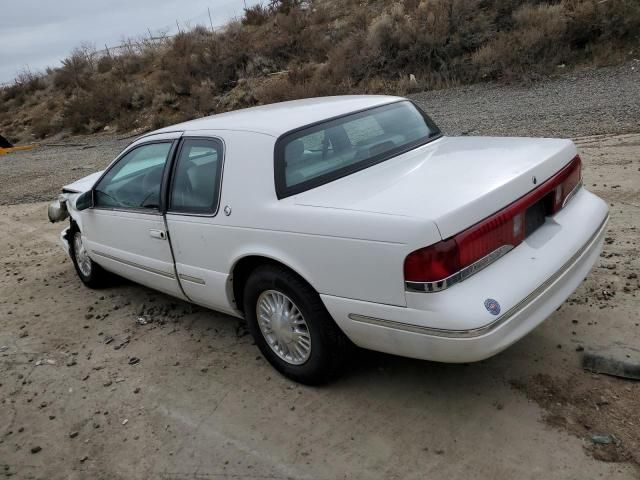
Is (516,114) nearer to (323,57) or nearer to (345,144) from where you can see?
(345,144)

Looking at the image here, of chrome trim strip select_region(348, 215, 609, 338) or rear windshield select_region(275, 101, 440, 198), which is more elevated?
rear windshield select_region(275, 101, 440, 198)

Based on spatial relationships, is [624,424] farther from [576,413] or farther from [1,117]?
[1,117]

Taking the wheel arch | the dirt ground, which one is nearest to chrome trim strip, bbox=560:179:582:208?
the dirt ground

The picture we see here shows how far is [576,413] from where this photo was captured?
290 centimetres

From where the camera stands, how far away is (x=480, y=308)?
8.53 ft

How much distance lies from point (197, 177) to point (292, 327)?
1.21 meters

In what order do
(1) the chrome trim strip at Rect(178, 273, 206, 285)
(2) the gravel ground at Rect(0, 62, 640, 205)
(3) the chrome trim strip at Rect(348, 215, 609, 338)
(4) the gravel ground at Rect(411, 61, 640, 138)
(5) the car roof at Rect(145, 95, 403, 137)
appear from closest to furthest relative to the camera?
(3) the chrome trim strip at Rect(348, 215, 609, 338)
(5) the car roof at Rect(145, 95, 403, 137)
(1) the chrome trim strip at Rect(178, 273, 206, 285)
(4) the gravel ground at Rect(411, 61, 640, 138)
(2) the gravel ground at Rect(0, 62, 640, 205)

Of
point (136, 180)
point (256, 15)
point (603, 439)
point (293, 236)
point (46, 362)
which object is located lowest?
point (603, 439)

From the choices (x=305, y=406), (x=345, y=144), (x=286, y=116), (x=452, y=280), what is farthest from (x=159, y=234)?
(x=452, y=280)

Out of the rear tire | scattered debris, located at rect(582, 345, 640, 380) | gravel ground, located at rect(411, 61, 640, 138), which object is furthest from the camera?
gravel ground, located at rect(411, 61, 640, 138)

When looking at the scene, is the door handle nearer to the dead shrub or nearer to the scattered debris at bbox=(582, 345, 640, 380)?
the scattered debris at bbox=(582, 345, 640, 380)

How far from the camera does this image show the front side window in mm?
4168

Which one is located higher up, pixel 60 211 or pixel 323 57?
pixel 323 57

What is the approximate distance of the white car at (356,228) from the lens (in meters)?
2.66
